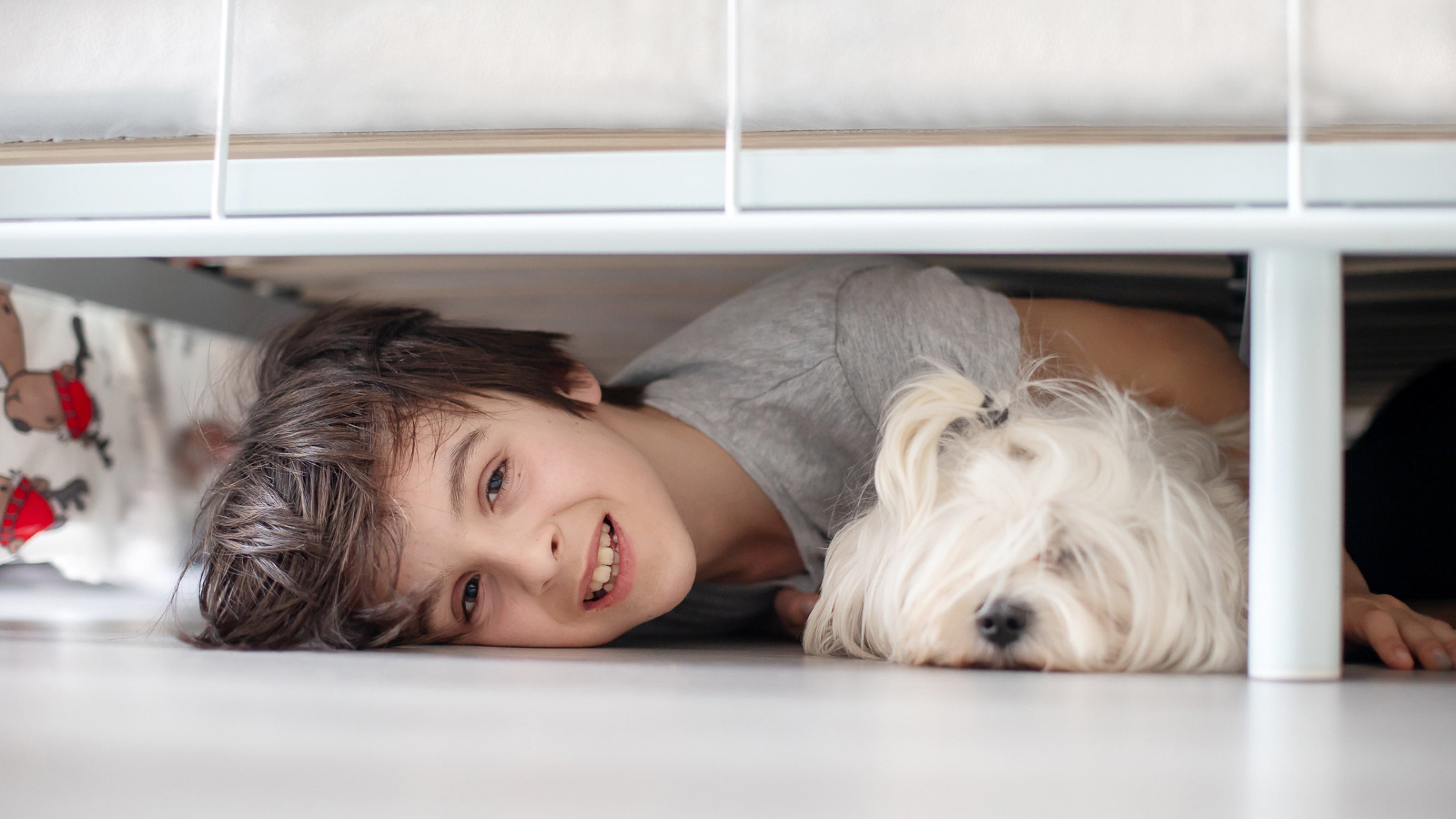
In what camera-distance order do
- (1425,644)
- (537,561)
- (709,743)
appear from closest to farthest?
(709,743) → (1425,644) → (537,561)

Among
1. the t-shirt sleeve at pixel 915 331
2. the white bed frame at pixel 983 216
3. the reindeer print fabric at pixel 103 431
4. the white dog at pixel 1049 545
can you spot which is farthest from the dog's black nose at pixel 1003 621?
the reindeer print fabric at pixel 103 431

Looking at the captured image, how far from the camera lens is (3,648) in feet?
2.62

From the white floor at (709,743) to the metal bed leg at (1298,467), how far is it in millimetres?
33

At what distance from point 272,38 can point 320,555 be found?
45 centimetres

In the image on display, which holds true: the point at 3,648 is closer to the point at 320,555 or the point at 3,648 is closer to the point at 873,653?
the point at 320,555

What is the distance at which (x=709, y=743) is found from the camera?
1.58 feet

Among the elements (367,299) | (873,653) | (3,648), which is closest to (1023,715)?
(873,653)

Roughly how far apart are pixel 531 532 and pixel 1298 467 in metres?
0.61

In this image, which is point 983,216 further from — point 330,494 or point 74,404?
point 74,404

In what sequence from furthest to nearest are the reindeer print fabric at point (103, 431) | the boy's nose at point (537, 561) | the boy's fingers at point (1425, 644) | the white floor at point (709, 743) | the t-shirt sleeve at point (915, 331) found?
1. the reindeer print fabric at point (103, 431)
2. the t-shirt sleeve at point (915, 331)
3. the boy's nose at point (537, 561)
4. the boy's fingers at point (1425, 644)
5. the white floor at point (709, 743)

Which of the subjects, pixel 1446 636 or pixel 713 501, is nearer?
pixel 1446 636

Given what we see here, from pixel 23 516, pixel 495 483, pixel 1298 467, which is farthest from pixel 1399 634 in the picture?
pixel 23 516

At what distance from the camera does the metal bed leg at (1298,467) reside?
2.02 ft

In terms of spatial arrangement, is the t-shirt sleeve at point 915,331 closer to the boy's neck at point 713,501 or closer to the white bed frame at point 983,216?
the boy's neck at point 713,501
